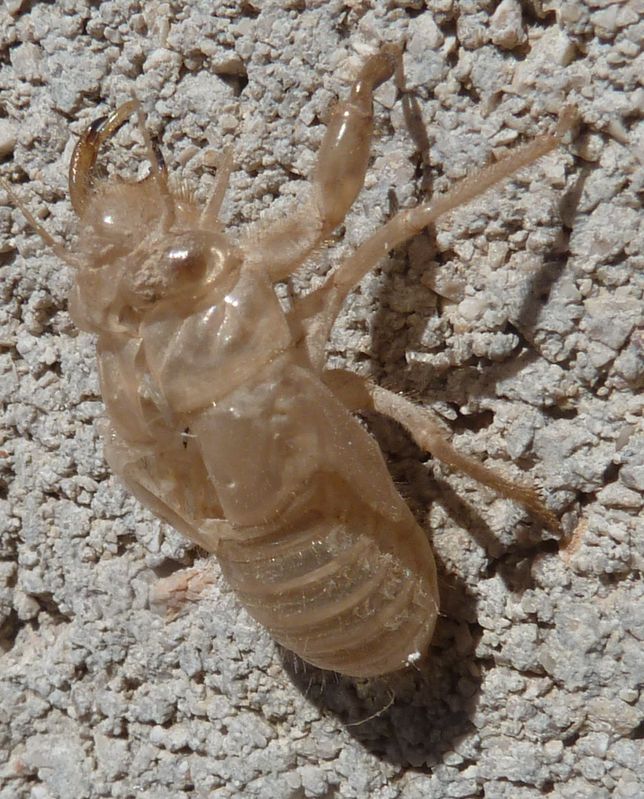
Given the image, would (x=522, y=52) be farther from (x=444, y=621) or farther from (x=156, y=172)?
(x=444, y=621)

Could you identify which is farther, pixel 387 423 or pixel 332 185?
pixel 387 423

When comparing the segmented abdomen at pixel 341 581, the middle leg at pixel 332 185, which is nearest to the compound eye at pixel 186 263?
the middle leg at pixel 332 185

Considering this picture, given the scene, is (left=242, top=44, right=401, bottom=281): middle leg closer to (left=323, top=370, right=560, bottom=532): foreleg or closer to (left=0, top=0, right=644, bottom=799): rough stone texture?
(left=0, top=0, right=644, bottom=799): rough stone texture

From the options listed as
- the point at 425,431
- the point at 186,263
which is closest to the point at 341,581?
the point at 425,431

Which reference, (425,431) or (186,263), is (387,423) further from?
(186,263)

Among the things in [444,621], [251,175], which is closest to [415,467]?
[444,621]

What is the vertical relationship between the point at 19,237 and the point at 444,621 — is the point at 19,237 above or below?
above
